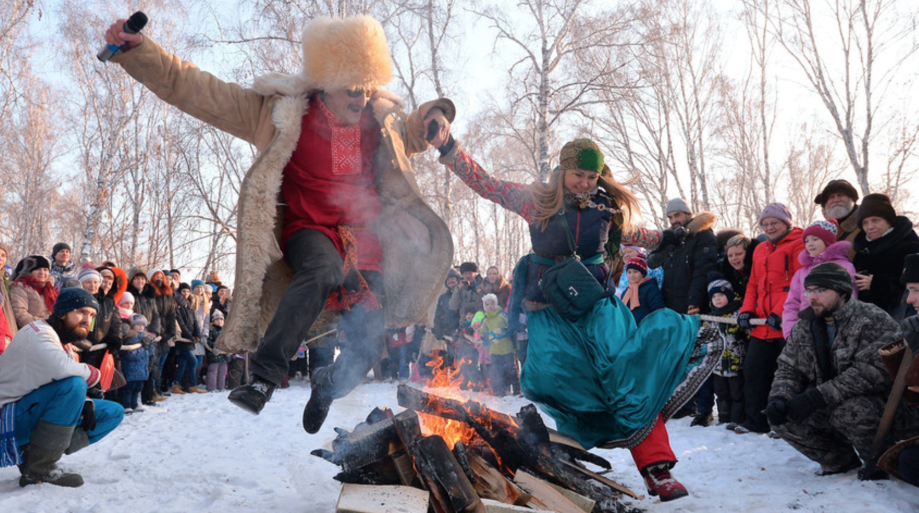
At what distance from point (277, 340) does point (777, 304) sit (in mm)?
4461

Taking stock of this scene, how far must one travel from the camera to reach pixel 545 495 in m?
3.40

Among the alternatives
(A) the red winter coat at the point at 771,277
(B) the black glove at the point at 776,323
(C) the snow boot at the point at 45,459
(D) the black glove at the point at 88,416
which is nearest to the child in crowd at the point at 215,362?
(D) the black glove at the point at 88,416

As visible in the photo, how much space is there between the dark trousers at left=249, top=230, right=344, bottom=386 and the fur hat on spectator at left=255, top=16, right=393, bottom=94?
2.84 feet

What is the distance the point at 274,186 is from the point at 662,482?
257cm

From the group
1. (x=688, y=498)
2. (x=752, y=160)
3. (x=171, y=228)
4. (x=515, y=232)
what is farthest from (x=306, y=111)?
(x=515, y=232)

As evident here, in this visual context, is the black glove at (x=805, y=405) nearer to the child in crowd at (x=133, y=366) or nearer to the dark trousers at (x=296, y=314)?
the dark trousers at (x=296, y=314)

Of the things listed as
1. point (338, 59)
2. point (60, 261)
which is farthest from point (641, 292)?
point (60, 261)

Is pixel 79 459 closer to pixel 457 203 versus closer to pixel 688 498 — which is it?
pixel 688 498

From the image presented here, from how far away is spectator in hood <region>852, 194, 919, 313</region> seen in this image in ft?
15.3

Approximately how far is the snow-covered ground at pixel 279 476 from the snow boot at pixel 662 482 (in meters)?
0.36

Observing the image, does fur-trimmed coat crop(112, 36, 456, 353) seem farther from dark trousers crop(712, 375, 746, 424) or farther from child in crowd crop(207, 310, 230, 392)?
child in crowd crop(207, 310, 230, 392)

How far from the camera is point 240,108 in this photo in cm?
311

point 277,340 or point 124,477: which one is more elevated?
point 277,340

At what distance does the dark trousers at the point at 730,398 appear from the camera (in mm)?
5809
